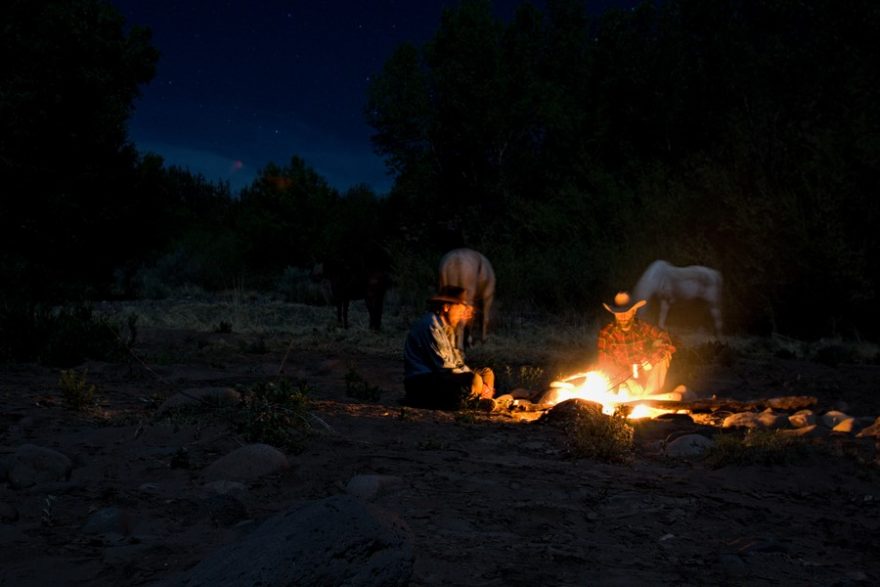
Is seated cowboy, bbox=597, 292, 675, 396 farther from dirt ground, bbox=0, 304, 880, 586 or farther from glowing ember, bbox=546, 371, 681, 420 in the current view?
dirt ground, bbox=0, 304, 880, 586

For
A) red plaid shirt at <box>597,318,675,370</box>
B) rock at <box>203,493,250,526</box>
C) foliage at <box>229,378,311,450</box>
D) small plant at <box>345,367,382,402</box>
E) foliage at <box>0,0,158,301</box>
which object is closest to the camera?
rock at <box>203,493,250,526</box>

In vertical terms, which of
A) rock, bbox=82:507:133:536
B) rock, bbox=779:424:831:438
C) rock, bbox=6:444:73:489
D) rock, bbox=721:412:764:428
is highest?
rock, bbox=721:412:764:428

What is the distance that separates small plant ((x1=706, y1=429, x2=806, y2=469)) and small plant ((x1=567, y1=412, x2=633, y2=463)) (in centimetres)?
64

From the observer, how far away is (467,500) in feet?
14.7

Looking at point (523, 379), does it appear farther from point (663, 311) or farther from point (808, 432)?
point (663, 311)

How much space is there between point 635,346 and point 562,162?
671 inches

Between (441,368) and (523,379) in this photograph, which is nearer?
(441,368)

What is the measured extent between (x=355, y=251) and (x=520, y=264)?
437cm

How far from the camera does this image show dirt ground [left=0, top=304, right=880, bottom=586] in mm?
3508

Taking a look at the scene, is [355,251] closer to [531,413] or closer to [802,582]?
[531,413]

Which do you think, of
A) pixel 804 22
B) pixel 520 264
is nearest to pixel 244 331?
pixel 520 264

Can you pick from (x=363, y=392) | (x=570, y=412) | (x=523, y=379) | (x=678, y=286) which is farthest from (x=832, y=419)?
(x=678, y=286)

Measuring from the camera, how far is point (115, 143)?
21172mm

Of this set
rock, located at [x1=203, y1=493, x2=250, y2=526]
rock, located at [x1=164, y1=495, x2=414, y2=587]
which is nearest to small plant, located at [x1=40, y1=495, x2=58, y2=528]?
rock, located at [x1=203, y1=493, x2=250, y2=526]
